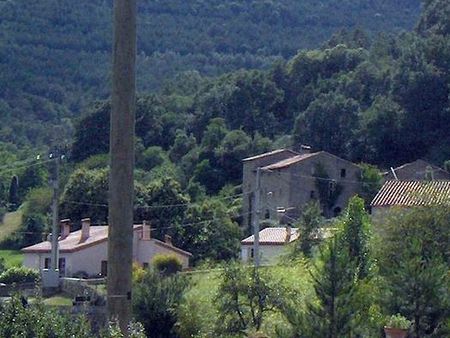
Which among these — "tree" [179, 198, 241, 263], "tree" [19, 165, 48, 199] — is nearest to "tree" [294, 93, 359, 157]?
"tree" [179, 198, 241, 263]

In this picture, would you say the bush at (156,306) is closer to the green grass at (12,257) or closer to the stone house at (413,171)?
the green grass at (12,257)

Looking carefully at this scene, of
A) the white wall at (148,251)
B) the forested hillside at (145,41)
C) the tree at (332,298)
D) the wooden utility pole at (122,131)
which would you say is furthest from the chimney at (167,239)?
the wooden utility pole at (122,131)

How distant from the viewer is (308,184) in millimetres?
61031

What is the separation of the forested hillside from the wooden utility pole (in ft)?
272

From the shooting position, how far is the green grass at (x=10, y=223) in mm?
68312

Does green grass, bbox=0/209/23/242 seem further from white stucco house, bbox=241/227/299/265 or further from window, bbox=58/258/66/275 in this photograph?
white stucco house, bbox=241/227/299/265

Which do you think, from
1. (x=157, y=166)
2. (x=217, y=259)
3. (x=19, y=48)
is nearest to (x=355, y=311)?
(x=217, y=259)

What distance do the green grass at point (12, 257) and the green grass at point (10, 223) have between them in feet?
11.0

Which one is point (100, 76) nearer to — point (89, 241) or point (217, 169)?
point (217, 169)

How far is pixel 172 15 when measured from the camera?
147500 millimetres

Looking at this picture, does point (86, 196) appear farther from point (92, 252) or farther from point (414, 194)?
point (414, 194)

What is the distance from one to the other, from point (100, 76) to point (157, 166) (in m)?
50.8

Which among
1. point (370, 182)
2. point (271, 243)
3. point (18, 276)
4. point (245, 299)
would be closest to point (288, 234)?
point (271, 243)

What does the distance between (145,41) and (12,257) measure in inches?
3179
